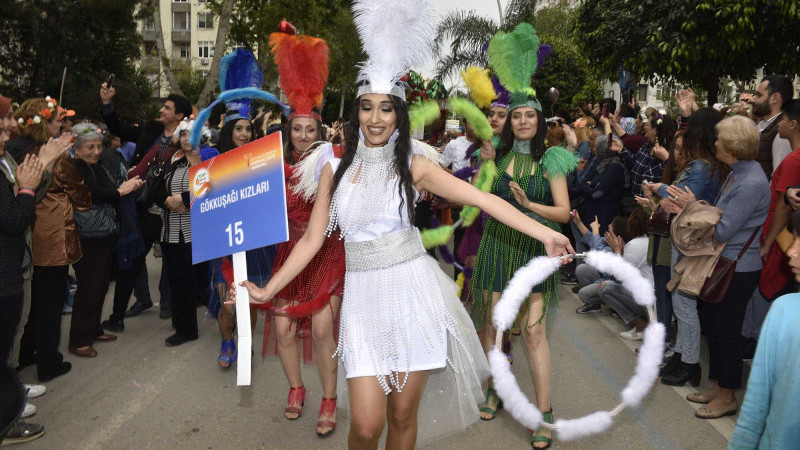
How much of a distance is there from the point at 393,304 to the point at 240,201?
2.91 ft

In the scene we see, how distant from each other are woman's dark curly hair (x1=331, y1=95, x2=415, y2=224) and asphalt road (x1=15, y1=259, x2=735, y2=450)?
162 cm

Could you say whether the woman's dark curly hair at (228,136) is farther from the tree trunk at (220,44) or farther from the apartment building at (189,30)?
the apartment building at (189,30)

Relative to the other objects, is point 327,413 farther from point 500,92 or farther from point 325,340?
point 500,92

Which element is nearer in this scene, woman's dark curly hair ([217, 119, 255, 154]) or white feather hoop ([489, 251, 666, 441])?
white feather hoop ([489, 251, 666, 441])

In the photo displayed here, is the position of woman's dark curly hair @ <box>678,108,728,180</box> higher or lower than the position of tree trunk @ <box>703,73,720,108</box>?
lower

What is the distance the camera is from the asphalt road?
13.1 feet

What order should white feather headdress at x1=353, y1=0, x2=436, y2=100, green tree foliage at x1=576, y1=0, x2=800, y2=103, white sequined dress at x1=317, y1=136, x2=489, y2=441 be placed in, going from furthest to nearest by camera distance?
green tree foliage at x1=576, y1=0, x2=800, y2=103
white feather headdress at x1=353, y1=0, x2=436, y2=100
white sequined dress at x1=317, y1=136, x2=489, y2=441

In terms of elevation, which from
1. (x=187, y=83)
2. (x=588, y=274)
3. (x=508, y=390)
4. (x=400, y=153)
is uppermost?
(x=187, y=83)

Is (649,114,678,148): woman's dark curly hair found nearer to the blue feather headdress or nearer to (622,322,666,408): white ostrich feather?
the blue feather headdress

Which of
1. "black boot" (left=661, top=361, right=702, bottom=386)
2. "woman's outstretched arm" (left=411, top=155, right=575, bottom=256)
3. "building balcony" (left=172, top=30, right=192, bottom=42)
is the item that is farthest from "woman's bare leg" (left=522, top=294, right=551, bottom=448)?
"building balcony" (left=172, top=30, right=192, bottom=42)

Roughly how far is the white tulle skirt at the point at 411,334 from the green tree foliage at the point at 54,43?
73.1 ft

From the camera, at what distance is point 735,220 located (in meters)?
4.23

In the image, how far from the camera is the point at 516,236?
4145 mm

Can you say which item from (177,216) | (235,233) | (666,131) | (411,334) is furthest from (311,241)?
(666,131)
